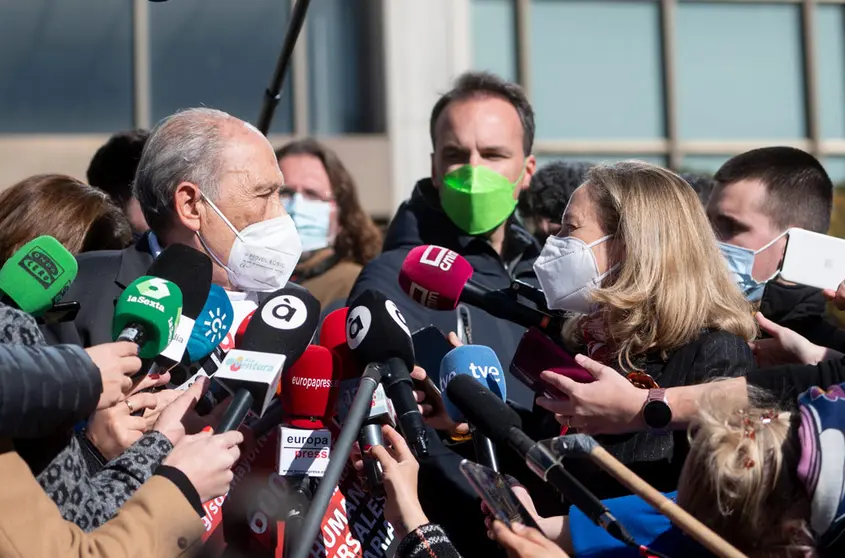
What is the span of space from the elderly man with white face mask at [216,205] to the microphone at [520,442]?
1.02m

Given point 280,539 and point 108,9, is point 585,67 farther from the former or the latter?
point 280,539

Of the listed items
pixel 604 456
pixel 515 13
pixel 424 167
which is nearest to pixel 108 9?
pixel 424 167

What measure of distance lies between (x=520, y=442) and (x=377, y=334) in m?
0.60

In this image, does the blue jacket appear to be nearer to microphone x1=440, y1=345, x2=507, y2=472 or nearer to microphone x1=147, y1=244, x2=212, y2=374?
microphone x1=440, y1=345, x2=507, y2=472

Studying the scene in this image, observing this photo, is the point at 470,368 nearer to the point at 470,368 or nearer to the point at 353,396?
the point at 470,368

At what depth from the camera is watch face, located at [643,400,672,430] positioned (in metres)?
3.13

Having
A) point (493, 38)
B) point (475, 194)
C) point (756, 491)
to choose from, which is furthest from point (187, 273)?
point (493, 38)

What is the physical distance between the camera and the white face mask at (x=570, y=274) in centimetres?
360

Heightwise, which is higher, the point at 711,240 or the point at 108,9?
the point at 108,9

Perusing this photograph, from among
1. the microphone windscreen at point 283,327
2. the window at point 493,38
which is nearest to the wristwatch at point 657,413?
the microphone windscreen at point 283,327

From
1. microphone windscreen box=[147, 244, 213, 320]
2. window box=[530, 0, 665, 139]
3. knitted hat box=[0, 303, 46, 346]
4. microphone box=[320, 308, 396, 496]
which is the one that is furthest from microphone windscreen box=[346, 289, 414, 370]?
window box=[530, 0, 665, 139]

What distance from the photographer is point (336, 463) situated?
276 cm

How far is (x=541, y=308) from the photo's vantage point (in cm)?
372

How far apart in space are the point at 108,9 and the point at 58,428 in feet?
A: 27.3
